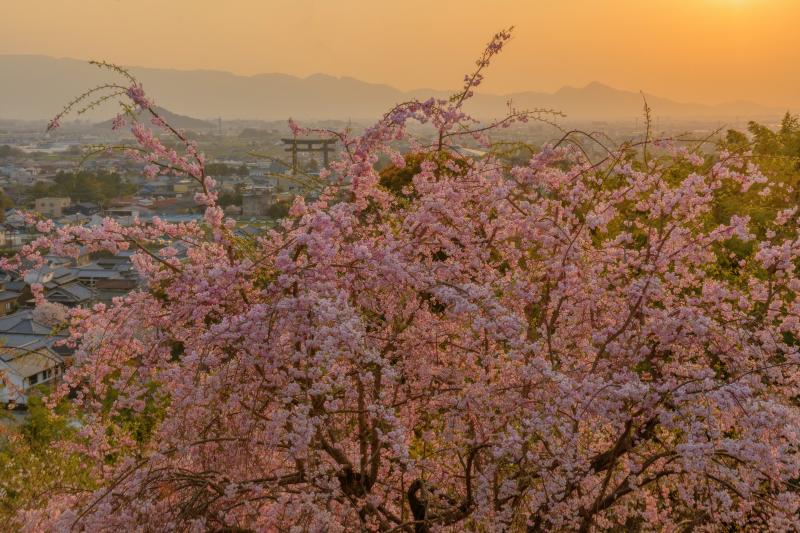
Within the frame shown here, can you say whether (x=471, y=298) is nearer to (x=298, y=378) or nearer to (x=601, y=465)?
(x=298, y=378)

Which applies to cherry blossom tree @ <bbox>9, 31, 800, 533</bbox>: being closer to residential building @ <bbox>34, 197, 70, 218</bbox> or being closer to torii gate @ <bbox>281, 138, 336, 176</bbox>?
torii gate @ <bbox>281, 138, 336, 176</bbox>

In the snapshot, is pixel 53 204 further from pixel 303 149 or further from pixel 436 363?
pixel 436 363

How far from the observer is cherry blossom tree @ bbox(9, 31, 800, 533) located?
349 centimetres

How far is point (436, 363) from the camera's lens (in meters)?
4.73

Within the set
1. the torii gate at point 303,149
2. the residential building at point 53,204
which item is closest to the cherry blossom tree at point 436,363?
the torii gate at point 303,149

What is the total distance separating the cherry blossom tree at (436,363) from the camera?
349cm

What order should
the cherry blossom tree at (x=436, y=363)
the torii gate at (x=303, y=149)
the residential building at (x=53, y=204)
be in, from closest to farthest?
1. the cherry blossom tree at (x=436, y=363)
2. the torii gate at (x=303, y=149)
3. the residential building at (x=53, y=204)

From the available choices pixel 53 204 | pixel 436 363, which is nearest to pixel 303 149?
pixel 436 363

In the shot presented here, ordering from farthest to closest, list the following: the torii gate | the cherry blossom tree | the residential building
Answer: the residential building, the torii gate, the cherry blossom tree

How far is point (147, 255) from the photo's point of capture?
4730mm

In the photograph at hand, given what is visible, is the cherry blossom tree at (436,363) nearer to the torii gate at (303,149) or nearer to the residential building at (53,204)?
the torii gate at (303,149)

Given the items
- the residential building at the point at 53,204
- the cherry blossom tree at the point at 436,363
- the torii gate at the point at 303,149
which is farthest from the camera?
the residential building at the point at 53,204

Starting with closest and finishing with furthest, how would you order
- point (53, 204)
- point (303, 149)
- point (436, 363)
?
point (436, 363) → point (303, 149) → point (53, 204)

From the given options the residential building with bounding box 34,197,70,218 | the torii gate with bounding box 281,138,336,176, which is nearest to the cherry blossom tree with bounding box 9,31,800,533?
the torii gate with bounding box 281,138,336,176
